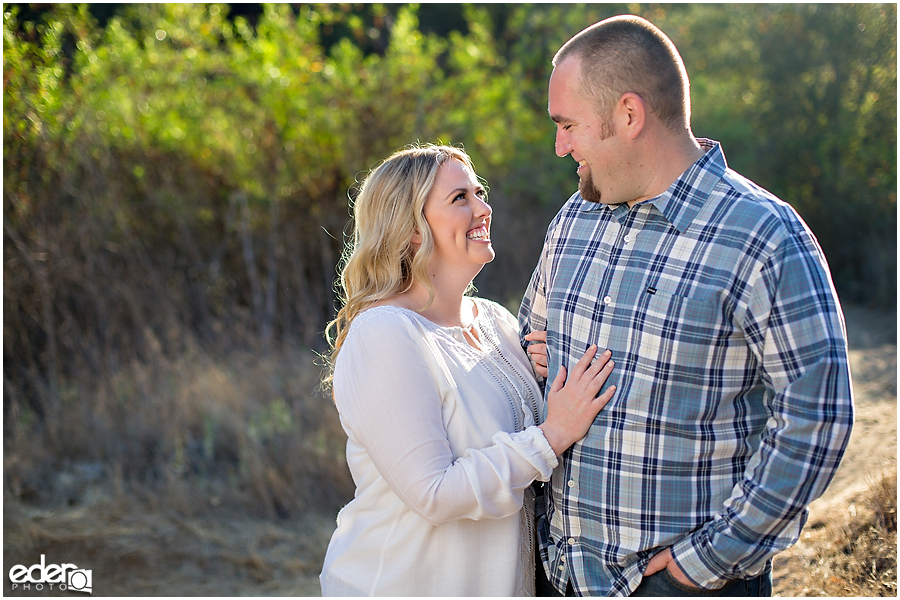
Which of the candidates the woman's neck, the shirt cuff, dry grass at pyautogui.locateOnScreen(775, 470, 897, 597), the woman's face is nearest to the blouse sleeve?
the shirt cuff

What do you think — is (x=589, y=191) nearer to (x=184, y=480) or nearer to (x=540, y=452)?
(x=540, y=452)

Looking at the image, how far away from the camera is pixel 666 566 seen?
1904 mm

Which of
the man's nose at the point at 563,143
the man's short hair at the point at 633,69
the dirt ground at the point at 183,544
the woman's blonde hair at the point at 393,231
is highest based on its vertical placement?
the man's short hair at the point at 633,69

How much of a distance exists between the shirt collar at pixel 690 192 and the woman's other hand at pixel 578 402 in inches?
15.6

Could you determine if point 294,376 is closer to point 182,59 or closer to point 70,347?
point 70,347

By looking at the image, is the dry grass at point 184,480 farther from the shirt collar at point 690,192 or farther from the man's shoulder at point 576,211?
the shirt collar at point 690,192

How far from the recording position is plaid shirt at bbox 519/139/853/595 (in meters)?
1.71

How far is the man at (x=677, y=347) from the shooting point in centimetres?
172

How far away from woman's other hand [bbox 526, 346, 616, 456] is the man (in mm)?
36

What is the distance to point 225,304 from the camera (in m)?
7.45

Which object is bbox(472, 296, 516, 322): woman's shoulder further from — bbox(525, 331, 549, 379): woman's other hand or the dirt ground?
the dirt ground

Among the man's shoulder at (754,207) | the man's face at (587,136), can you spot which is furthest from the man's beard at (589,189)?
the man's shoulder at (754,207)

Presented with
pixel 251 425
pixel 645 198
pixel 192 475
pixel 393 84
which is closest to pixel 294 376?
pixel 251 425

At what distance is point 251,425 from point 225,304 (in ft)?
6.91
